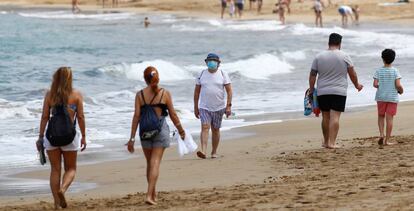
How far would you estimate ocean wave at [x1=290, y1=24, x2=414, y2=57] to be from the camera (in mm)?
33500

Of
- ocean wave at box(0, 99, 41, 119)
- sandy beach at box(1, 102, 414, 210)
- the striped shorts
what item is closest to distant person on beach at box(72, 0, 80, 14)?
ocean wave at box(0, 99, 41, 119)

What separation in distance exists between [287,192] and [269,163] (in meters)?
2.60

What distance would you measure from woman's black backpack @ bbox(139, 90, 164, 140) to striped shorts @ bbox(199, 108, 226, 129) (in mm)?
3254

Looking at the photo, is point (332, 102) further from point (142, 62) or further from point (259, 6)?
point (259, 6)

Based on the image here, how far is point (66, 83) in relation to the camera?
8.65m

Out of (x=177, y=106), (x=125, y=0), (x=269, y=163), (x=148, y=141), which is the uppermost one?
(x=148, y=141)

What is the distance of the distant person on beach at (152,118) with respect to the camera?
8844mm

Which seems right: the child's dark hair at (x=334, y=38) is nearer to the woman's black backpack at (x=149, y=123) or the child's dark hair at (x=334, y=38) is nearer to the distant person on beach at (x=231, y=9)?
the woman's black backpack at (x=149, y=123)

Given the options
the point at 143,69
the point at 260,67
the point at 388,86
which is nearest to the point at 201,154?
the point at 388,86

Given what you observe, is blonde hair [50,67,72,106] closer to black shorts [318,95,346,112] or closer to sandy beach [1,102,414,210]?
sandy beach [1,102,414,210]

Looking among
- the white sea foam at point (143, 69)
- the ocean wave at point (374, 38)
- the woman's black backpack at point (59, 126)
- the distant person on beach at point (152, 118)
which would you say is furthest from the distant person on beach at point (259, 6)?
the woman's black backpack at point (59, 126)

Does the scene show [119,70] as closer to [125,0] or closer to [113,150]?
[113,150]

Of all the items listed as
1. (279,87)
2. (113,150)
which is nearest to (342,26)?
(279,87)

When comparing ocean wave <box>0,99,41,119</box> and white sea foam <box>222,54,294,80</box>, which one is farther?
white sea foam <box>222,54,294,80</box>
